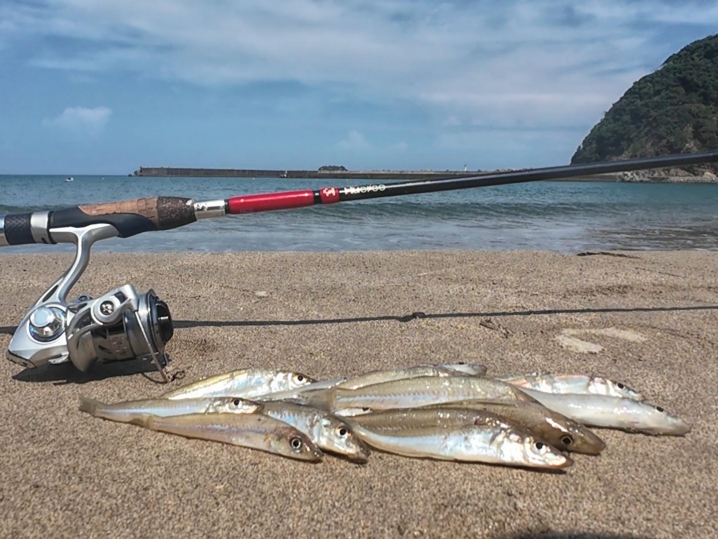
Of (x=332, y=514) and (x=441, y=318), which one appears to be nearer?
(x=332, y=514)

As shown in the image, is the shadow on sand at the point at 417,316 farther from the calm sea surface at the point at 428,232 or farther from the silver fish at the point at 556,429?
the calm sea surface at the point at 428,232

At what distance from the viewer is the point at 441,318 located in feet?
17.0

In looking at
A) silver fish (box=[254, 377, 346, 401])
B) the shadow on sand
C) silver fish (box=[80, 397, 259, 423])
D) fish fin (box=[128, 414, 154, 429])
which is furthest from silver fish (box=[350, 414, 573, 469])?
the shadow on sand

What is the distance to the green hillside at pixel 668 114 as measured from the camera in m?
83.6

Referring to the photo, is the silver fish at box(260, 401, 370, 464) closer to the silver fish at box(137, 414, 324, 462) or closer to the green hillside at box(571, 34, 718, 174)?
the silver fish at box(137, 414, 324, 462)

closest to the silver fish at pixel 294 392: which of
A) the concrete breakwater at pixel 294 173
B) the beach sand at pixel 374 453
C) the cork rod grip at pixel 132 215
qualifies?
the beach sand at pixel 374 453

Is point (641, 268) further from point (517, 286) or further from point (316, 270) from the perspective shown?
point (316, 270)

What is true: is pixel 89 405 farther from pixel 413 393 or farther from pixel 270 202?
pixel 413 393

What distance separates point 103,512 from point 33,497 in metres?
0.35

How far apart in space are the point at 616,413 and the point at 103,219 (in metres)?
3.21

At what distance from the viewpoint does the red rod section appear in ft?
12.4

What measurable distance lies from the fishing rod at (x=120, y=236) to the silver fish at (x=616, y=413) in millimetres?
1447

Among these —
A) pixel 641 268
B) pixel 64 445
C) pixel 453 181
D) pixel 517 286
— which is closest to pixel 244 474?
pixel 64 445

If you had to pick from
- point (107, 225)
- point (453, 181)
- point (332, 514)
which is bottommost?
point (332, 514)
